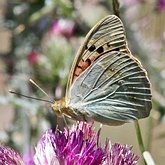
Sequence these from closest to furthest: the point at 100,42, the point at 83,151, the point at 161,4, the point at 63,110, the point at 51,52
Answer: the point at 83,151, the point at 100,42, the point at 63,110, the point at 161,4, the point at 51,52

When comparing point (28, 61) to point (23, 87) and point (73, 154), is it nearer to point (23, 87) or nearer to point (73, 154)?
point (23, 87)

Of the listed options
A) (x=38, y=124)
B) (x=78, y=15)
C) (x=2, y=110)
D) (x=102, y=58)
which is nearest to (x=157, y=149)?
(x=38, y=124)

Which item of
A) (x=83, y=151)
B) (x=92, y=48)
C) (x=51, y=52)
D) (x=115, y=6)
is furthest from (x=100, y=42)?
(x=51, y=52)

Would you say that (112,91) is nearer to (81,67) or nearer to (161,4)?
(81,67)

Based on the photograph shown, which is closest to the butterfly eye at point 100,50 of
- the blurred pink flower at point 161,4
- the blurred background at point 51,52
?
the blurred background at point 51,52

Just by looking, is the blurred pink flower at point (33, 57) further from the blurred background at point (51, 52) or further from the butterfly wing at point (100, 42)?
the butterfly wing at point (100, 42)

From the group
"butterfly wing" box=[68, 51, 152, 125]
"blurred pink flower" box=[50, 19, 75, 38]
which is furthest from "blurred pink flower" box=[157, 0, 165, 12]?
"butterfly wing" box=[68, 51, 152, 125]
